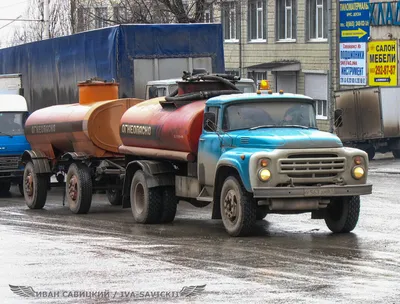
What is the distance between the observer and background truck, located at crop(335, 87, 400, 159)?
35344 millimetres

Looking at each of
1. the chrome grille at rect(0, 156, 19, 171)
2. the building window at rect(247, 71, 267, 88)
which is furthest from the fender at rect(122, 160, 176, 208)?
the building window at rect(247, 71, 267, 88)

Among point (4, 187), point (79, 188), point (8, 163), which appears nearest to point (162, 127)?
point (79, 188)

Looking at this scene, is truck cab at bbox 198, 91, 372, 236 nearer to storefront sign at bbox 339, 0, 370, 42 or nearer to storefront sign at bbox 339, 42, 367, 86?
storefront sign at bbox 339, 0, 370, 42

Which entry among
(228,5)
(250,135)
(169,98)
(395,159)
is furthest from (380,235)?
(228,5)

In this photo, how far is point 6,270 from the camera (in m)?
12.3

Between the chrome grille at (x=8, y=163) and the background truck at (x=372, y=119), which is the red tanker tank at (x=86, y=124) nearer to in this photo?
the chrome grille at (x=8, y=163)

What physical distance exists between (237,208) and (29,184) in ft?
26.2

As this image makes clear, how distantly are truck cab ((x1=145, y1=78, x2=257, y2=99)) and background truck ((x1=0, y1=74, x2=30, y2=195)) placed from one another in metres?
4.36

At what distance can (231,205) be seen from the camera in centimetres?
1511

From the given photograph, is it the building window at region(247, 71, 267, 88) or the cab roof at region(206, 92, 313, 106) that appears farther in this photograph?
the building window at region(247, 71, 267, 88)

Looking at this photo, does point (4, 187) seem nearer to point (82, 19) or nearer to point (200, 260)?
point (200, 260)

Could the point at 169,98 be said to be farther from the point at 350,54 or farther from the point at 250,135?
the point at 350,54

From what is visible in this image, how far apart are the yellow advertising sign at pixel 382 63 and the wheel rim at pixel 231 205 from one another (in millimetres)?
26525

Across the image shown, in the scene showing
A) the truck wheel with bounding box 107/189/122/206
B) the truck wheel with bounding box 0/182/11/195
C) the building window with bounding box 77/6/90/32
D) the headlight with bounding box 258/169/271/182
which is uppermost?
the building window with bounding box 77/6/90/32
